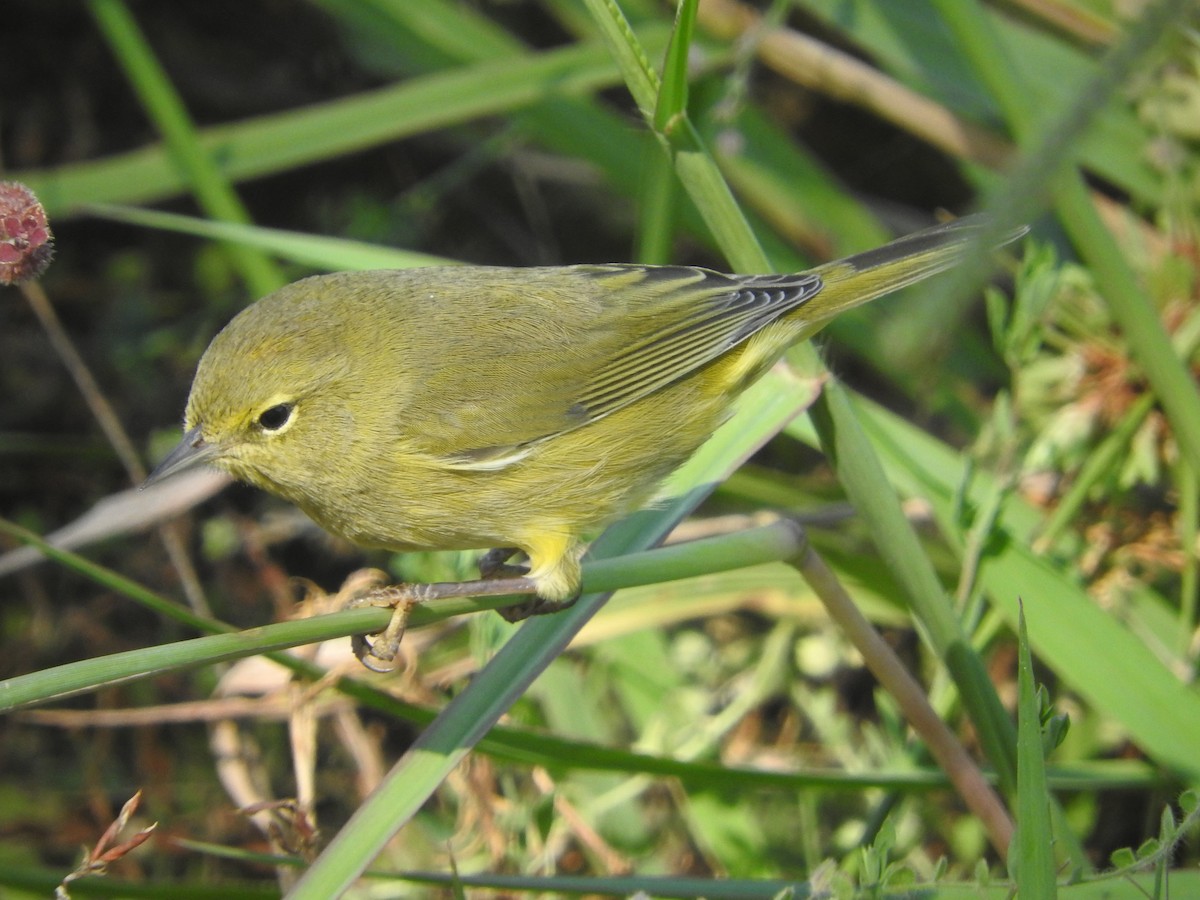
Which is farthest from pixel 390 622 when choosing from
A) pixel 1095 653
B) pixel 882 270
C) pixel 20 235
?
pixel 1095 653

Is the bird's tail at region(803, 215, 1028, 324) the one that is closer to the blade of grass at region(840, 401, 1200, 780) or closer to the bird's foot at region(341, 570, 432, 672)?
the blade of grass at region(840, 401, 1200, 780)

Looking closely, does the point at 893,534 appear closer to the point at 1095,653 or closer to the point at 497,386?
the point at 1095,653

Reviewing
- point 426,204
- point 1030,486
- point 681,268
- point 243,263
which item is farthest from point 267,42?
point 1030,486

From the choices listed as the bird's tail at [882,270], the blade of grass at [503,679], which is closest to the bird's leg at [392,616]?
the blade of grass at [503,679]

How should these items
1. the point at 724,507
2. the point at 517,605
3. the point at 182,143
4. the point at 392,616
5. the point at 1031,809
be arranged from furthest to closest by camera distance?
1. the point at 724,507
2. the point at 182,143
3. the point at 517,605
4. the point at 392,616
5. the point at 1031,809

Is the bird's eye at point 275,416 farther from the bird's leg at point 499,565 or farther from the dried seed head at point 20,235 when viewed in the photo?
the dried seed head at point 20,235

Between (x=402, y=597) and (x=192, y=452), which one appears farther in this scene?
(x=192, y=452)

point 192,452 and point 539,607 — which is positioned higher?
point 192,452
